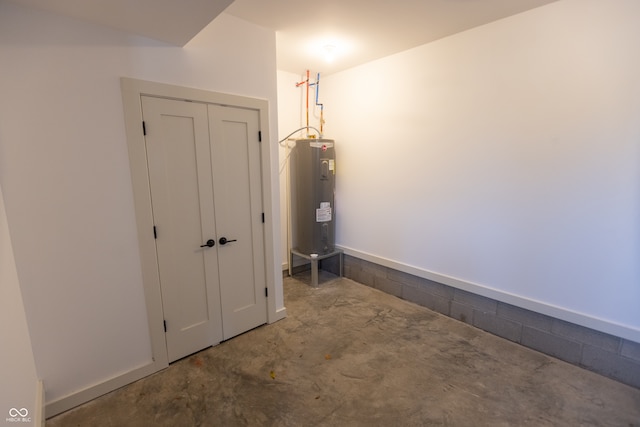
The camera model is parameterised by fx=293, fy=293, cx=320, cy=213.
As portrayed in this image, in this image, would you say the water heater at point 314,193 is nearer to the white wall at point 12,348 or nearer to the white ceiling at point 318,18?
the white ceiling at point 318,18

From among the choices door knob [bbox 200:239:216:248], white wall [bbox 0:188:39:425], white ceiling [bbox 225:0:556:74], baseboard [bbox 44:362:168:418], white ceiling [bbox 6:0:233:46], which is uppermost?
white ceiling [bbox 225:0:556:74]

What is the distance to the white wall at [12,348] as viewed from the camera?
4.61 ft

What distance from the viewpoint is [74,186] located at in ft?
6.14

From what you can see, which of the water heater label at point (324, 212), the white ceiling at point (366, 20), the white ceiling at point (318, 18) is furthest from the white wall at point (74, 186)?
the water heater label at point (324, 212)

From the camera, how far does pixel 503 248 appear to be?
2711 mm

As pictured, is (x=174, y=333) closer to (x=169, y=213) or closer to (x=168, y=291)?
(x=168, y=291)

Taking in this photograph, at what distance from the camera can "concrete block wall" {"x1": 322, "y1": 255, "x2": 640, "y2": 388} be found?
2190mm

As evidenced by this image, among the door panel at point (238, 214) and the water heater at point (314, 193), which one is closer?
the door panel at point (238, 214)

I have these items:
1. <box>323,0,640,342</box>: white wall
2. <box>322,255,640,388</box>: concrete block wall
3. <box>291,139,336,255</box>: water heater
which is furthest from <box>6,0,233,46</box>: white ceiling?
<box>322,255,640,388</box>: concrete block wall

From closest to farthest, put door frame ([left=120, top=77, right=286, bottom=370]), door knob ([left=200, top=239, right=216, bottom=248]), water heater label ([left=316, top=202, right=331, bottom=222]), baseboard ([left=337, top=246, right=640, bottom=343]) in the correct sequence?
1. door frame ([left=120, top=77, right=286, bottom=370])
2. baseboard ([left=337, top=246, right=640, bottom=343])
3. door knob ([left=200, top=239, right=216, bottom=248])
4. water heater label ([left=316, top=202, right=331, bottom=222])

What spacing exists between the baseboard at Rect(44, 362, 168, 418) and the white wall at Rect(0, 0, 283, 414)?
0.12ft

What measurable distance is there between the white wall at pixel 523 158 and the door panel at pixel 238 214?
64.5 inches

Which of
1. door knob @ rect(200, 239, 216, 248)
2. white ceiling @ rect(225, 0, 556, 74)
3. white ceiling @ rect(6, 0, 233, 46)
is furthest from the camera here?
door knob @ rect(200, 239, 216, 248)

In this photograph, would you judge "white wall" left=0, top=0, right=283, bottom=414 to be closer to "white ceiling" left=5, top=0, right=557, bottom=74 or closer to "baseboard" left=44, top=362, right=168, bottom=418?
"baseboard" left=44, top=362, right=168, bottom=418
